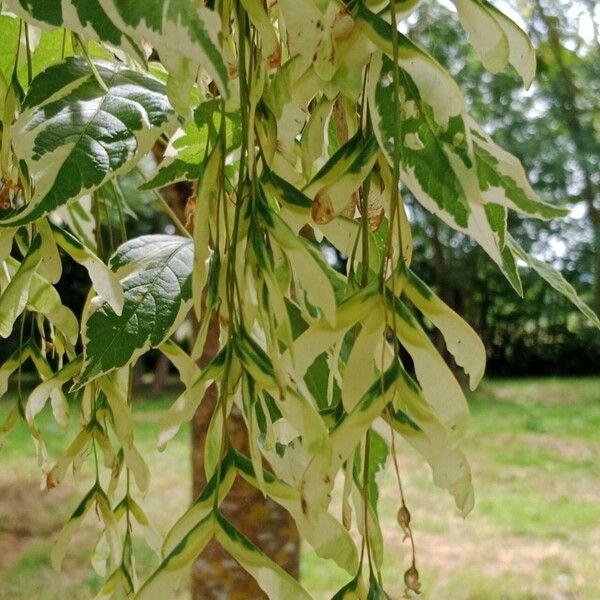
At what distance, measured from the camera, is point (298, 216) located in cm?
31

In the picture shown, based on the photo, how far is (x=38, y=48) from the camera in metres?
0.56

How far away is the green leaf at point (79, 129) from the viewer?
14.0 inches

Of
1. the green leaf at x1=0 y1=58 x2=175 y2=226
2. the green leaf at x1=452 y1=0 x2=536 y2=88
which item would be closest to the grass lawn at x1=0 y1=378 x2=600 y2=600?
the green leaf at x1=0 y1=58 x2=175 y2=226

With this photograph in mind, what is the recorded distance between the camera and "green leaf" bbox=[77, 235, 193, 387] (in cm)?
41

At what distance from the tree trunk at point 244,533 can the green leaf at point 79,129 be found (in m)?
0.59

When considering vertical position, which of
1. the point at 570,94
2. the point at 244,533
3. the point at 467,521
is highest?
the point at 570,94

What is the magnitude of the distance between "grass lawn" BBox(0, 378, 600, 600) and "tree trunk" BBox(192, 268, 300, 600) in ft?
2.39

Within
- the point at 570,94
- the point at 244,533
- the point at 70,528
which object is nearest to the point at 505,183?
the point at 70,528

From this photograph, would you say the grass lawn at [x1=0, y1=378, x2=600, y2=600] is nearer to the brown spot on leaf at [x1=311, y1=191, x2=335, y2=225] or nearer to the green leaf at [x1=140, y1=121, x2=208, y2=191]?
the green leaf at [x1=140, y1=121, x2=208, y2=191]

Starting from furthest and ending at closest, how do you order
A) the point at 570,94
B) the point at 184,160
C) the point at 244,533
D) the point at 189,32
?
the point at 570,94, the point at 244,533, the point at 184,160, the point at 189,32

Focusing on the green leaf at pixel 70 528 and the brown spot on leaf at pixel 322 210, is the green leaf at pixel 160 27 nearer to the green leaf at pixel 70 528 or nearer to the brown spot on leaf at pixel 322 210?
the brown spot on leaf at pixel 322 210

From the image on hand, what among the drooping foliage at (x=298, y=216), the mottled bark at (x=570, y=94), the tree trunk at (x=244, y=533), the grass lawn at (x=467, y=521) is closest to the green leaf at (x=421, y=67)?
the drooping foliage at (x=298, y=216)

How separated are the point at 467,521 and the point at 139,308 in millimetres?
2985

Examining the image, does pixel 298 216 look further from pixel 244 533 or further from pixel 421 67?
Answer: pixel 244 533
